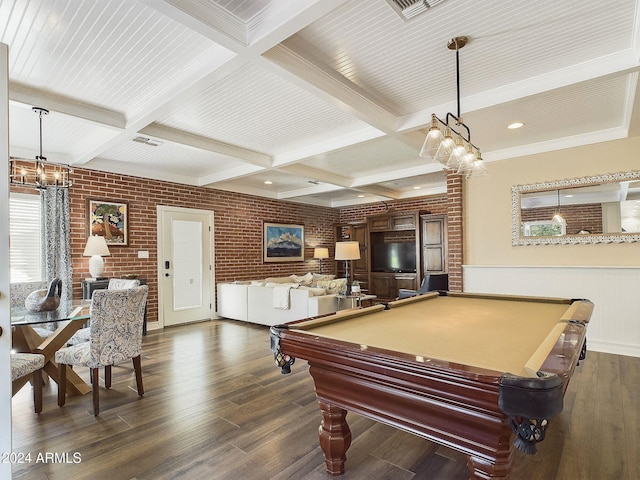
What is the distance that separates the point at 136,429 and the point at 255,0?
108 inches

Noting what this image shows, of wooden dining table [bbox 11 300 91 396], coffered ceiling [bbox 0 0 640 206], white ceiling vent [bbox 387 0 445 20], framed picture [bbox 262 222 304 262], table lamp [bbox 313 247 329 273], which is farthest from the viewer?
table lamp [bbox 313 247 329 273]

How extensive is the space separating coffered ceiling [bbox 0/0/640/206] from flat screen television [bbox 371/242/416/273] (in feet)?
11.4

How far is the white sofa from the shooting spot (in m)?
4.68

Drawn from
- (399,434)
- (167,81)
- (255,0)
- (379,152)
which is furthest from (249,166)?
(399,434)

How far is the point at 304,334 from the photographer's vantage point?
1.60m

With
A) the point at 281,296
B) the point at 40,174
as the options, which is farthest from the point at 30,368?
the point at 281,296

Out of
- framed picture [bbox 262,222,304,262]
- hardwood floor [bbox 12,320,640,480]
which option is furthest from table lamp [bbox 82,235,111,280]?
framed picture [bbox 262,222,304,262]

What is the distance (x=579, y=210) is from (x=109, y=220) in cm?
616

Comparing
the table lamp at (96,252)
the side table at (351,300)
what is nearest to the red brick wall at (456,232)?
the side table at (351,300)

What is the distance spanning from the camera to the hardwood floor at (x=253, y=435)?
5.89 feet

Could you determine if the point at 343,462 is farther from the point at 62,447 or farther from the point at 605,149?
the point at 605,149

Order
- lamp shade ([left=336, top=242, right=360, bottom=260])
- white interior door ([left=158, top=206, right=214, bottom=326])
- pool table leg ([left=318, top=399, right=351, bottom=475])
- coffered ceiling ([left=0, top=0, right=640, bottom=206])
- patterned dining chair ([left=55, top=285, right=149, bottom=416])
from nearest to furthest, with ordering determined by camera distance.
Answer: pool table leg ([left=318, top=399, right=351, bottom=475]) < coffered ceiling ([left=0, top=0, right=640, bottom=206]) < patterned dining chair ([left=55, top=285, right=149, bottom=416]) < lamp shade ([left=336, top=242, right=360, bottom=260]) < white interior door ([left=158, top=206, right=214, bottom=326])

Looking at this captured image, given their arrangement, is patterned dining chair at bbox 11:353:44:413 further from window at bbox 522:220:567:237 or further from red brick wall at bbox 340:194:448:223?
red brick wall at bbox 340:194:448:223

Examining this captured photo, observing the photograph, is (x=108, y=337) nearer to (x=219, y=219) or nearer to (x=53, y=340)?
(x=53, y=340)
